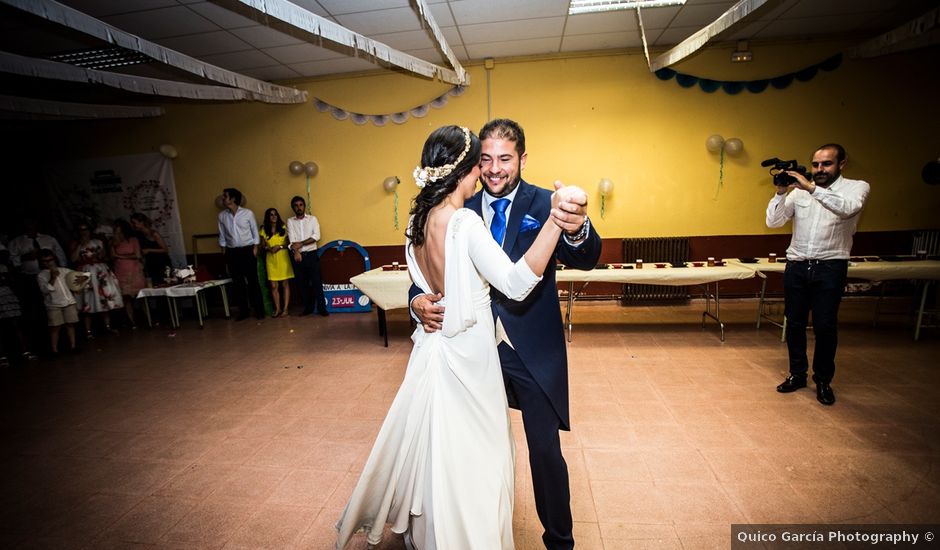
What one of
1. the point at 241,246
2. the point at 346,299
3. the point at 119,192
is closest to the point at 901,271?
the point at 346,299

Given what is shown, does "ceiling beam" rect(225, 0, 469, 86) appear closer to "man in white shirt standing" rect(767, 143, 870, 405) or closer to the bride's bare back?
the bride's bare back

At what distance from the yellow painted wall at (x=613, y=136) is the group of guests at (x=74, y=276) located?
3.32 ft

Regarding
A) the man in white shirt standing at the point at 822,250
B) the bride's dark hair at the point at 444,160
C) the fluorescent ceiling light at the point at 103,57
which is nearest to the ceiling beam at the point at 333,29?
the fluorescent ceiling light at the point at 103,57

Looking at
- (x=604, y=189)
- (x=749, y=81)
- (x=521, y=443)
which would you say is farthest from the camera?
(x=604, y=189)

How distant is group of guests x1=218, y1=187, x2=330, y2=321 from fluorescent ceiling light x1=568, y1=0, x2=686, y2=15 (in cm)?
479

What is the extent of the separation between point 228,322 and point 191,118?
372 centimetres

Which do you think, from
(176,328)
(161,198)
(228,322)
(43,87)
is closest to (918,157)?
(228,322)

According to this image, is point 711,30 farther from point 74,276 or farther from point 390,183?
point 74,276

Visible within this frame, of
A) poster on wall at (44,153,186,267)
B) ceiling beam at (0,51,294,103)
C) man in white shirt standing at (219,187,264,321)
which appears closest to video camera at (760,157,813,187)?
ceiling beam at (0,51,294,103)

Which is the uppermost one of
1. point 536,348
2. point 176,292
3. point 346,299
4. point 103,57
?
point 103,57

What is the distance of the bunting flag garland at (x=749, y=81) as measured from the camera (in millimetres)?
5586

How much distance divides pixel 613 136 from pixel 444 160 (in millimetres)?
5449

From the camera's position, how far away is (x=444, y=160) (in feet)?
4.68

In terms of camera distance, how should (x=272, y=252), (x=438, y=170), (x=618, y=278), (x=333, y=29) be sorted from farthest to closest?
(x=272, y=252), (x=618, y=278), (x=333, y=29), (x=438, y=170)
